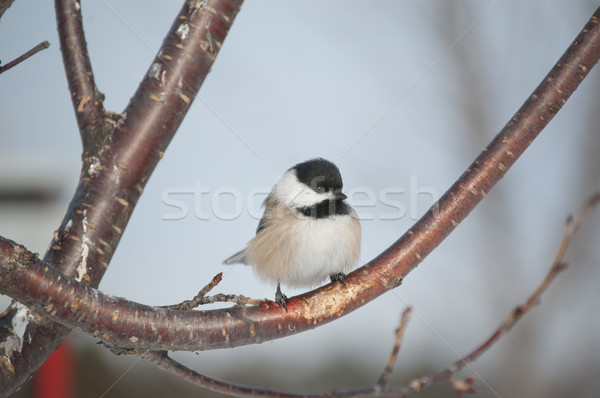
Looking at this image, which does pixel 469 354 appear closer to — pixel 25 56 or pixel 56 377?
pixel 25 56

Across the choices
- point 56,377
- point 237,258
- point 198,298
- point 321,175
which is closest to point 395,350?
point 198,298

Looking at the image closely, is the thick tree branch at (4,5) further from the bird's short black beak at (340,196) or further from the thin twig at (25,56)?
the bird's short black beak at (340,196)

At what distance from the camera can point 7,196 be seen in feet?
14.6

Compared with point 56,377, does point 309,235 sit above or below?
above

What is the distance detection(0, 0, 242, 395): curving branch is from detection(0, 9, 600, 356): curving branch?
2 centimetres

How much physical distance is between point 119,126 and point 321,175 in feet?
3.50

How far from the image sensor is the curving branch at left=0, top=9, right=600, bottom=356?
3.56 feet

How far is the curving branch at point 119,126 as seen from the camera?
54.1 inches

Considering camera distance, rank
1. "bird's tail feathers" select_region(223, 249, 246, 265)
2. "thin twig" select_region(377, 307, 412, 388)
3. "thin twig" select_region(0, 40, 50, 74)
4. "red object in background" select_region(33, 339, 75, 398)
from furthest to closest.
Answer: "red object in background" select_region(33, 339, 75, 398) → "bird's tail feathers" select_region(223, 249, 246, 265) → "thin twig" select_region(0, 40, 50, 74) → "thin twig" select_region(377, 307, 412, 388)

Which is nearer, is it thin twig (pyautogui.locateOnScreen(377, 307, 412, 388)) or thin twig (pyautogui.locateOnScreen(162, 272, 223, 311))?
thin twig (pyautogui.locateOnScreen(377, 307, 412, 388))

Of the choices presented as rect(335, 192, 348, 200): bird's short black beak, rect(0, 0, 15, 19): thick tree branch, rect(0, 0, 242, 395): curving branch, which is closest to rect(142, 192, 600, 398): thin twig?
rect(0, 0, 242, 395): curving branch

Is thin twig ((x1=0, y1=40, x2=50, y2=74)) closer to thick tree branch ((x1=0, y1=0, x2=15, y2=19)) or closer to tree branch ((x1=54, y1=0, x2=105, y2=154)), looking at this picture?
thick tree branch ((x1=0, y1=0, x2=15, y2=19))

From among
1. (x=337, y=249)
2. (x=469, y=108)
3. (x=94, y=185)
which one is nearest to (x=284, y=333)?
(x=94, y=185)

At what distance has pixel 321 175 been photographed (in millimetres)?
2326
